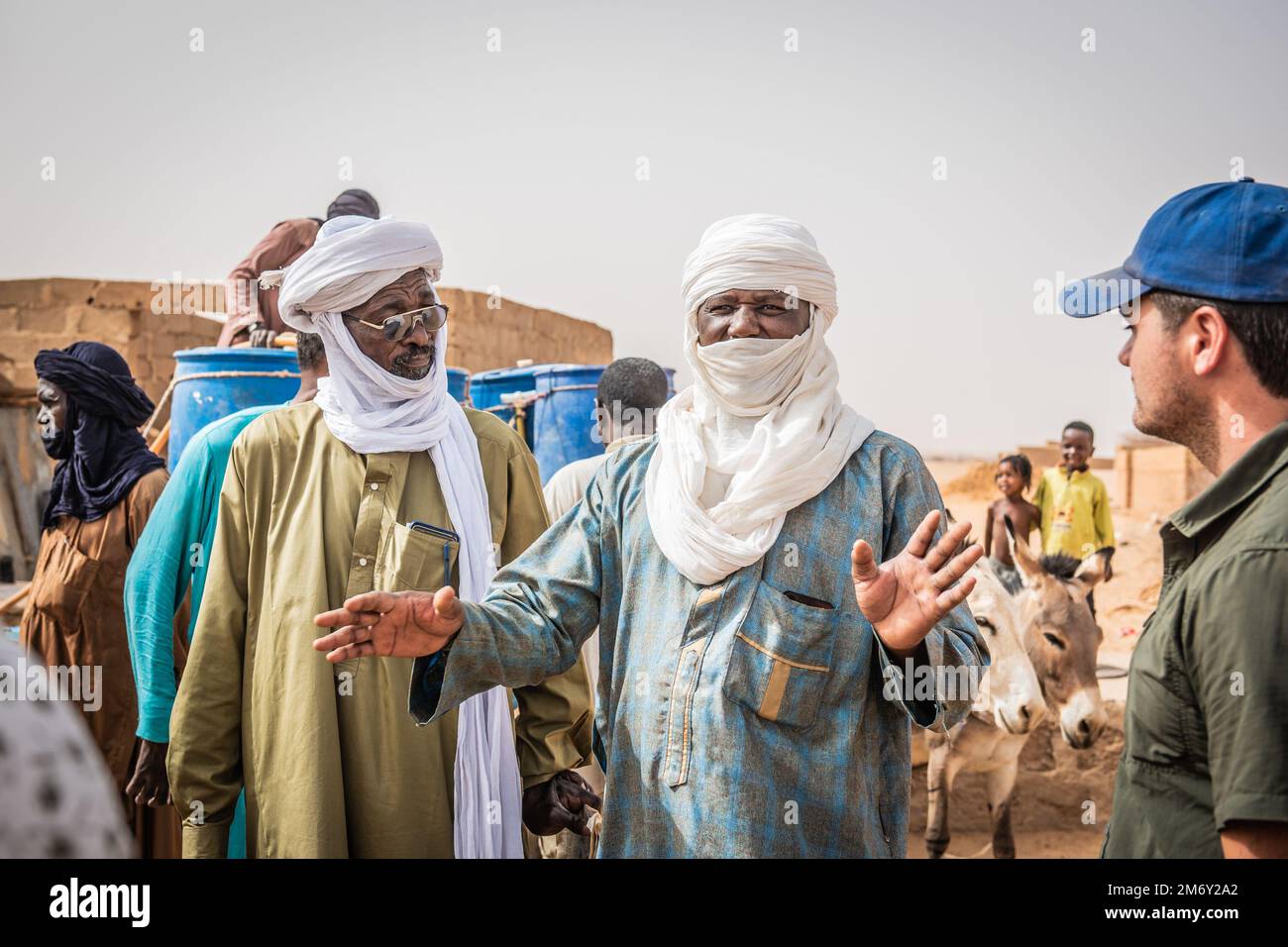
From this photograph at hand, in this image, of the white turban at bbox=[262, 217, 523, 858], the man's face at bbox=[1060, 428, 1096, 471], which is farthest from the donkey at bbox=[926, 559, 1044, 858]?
the white turban at bbox=[262, 217, 523, 858]

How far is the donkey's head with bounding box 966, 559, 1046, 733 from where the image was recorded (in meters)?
6.30

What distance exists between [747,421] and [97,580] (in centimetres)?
338

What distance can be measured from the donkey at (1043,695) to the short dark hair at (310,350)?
Result: 4.39m

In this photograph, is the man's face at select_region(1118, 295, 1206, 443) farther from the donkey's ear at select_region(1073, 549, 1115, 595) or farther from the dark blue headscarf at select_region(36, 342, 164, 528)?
the donkey's ear at select_region(1073, 549, 1115, 595)

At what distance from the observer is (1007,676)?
6.31 metres

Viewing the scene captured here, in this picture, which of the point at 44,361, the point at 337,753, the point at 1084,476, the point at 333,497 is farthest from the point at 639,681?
the point at 1084,476

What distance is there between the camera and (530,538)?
3.18m

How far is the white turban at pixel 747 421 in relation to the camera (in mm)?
2332

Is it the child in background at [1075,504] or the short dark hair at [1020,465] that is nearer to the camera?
the child in background at [1075,504]

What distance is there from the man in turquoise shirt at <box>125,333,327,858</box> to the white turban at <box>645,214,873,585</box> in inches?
53.1

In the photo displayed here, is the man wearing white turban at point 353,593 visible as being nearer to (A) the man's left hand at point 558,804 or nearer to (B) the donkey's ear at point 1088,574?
(A) the man's left hand at point 558,804

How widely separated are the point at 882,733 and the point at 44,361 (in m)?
4.31

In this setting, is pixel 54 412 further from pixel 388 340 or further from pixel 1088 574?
pixel 1088 574

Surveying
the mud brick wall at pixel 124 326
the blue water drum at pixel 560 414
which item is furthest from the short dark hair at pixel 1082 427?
the mud brick wall at pixel 124 326
